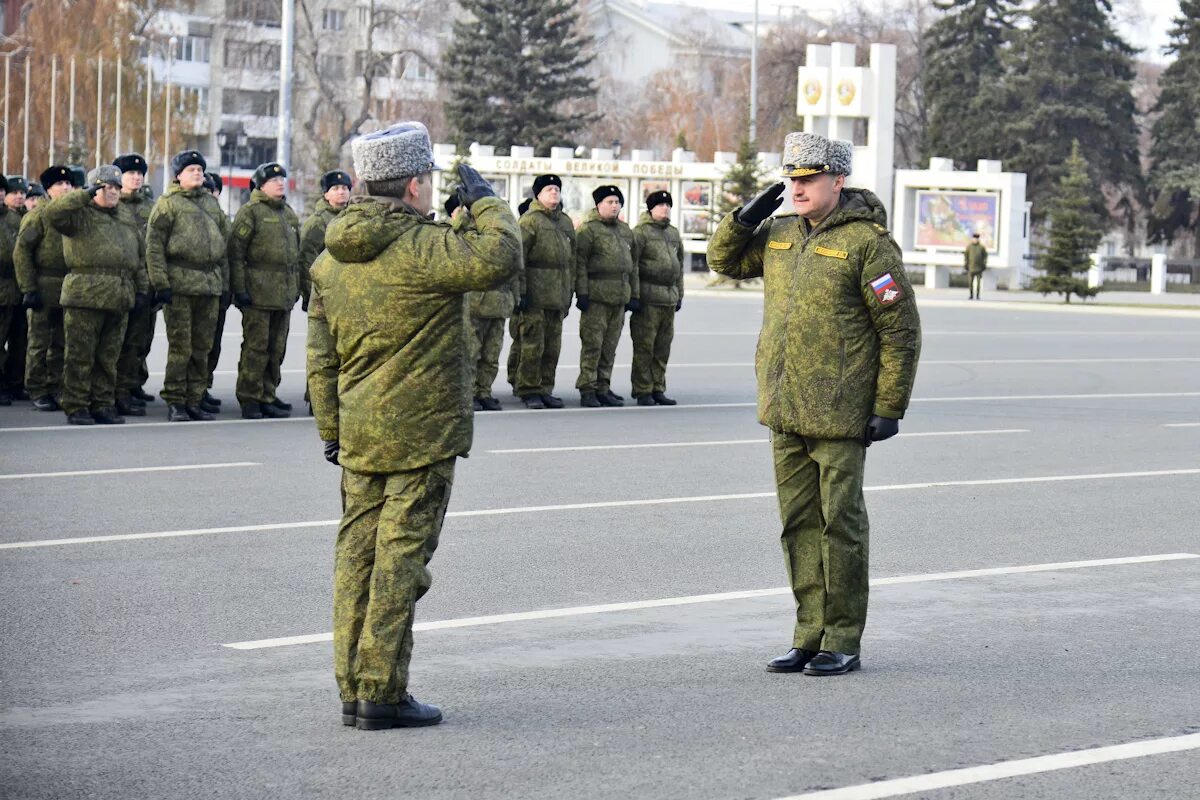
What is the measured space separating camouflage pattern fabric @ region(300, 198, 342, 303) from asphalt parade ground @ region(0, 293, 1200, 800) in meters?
2.25

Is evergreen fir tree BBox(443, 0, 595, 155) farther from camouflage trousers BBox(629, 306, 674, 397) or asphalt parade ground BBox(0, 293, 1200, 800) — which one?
asphalt parade ground BBox(0, 293, 1200, 800)

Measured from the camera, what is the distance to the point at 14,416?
16016 millimetres

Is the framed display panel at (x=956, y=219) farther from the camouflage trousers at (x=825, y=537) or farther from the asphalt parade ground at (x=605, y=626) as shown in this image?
the camouflage trousers at (x=825, y=537)

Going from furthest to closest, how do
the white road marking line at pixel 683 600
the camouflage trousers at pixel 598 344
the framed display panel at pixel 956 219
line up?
the framed display panel at pixel 956 219 < the camouflage trousers at pixel 598 344 < the white road marking line at pixel 683 600

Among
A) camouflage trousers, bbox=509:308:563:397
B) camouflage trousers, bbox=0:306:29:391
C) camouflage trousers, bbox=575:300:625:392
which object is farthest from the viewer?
camouflage trousers, bbox=575:300:625:392

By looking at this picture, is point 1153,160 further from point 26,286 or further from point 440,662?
point 440,662

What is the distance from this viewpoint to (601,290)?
59.5 ft

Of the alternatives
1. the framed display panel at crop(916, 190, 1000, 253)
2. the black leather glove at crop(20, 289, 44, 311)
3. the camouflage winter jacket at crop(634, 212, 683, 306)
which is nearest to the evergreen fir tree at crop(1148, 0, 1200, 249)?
the framed display panel at crop(916, 190, 1000, 253)

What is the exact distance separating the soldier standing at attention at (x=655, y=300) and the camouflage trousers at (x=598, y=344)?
20 cm

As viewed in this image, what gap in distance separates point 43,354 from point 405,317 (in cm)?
1124

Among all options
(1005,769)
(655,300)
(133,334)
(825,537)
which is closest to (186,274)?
(133,334)

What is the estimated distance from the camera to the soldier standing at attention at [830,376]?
725cm

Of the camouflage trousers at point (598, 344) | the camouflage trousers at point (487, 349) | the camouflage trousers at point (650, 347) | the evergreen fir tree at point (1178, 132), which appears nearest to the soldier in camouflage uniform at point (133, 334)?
the camouflage trousers at point (487, 349)

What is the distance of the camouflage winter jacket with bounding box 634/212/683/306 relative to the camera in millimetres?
18484
